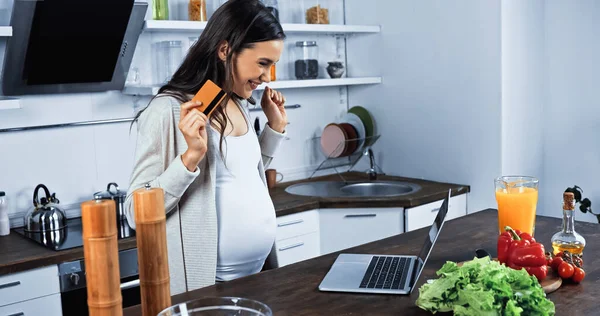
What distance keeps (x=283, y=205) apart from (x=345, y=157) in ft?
3.64

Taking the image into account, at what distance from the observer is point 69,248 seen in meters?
2.43

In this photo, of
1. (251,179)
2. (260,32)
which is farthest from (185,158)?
(260,32)

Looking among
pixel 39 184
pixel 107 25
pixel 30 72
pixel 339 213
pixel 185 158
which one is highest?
pixel 107 25

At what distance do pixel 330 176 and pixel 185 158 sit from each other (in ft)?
7.53

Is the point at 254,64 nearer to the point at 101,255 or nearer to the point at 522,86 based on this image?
the point at 101,255

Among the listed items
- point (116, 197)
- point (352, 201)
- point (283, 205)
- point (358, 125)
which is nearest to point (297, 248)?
point (283, 205)

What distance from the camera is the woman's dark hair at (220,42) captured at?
1.99 metres

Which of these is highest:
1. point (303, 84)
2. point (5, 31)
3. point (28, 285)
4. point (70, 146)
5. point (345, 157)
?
point (5, 31)

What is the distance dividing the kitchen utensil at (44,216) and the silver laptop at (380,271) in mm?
1336

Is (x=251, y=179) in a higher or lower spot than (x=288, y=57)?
lower

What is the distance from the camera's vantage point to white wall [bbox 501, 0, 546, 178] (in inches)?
133

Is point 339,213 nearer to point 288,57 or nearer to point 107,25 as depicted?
point 288,57

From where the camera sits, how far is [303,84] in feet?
11.7

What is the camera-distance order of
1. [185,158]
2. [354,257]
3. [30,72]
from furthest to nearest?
[30,72], [354,257], [185,158]
